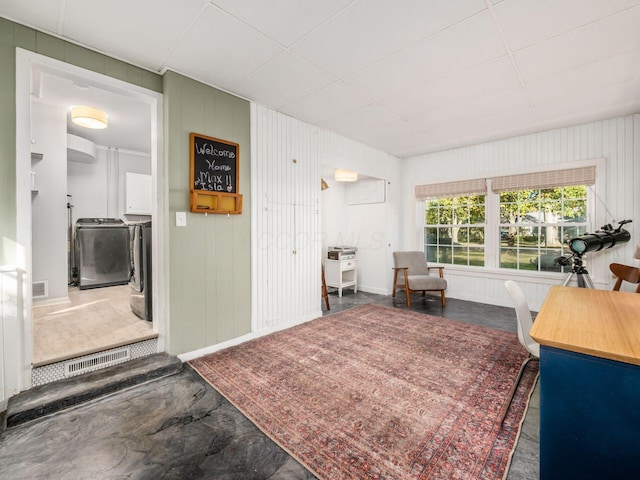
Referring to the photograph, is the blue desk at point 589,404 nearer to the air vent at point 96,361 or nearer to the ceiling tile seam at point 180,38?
the ceiling tile seam at point 180,38

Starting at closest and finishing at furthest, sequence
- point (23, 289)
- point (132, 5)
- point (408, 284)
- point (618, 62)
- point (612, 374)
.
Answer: point (612, 374) → point (132, 5) → point (23, 289) → point (618, 62) → point (408, 284)

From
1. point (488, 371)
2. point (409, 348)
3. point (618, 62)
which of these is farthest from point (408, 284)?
point (618, 62)

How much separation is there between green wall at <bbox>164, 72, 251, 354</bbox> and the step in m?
0.20

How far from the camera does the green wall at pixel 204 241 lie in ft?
8.29

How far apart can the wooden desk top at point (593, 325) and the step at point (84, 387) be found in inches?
102

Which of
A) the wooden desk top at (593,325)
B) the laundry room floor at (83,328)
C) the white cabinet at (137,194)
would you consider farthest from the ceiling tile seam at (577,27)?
the white cabinet at (137,194)

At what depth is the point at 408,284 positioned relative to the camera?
4379mm

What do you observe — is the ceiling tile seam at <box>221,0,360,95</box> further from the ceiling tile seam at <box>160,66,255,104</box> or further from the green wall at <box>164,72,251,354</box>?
the green wall at <box>164,72,251,354</box>

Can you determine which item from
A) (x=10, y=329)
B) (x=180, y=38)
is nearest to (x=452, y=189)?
(x=180, y=38)

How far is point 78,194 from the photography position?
4.66 m

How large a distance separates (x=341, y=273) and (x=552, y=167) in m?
3.45

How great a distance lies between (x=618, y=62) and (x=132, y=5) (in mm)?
3629

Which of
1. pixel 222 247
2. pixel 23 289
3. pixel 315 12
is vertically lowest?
pixel 23 289

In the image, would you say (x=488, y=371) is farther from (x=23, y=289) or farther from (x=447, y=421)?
(x=23, y=289)
